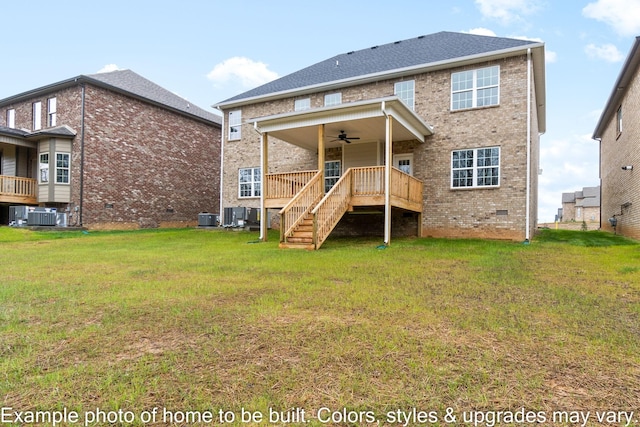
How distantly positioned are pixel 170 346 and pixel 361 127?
417 inches

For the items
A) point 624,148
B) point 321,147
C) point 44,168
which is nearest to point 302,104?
point 321,147

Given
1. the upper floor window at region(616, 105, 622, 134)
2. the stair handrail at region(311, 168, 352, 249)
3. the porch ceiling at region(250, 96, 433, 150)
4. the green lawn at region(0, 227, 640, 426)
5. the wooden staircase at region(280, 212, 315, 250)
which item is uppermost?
the upper floor window at region(616, 105, 622, 134)

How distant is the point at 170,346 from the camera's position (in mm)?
3230

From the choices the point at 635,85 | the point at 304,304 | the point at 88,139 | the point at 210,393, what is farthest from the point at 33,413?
the point at 88,139

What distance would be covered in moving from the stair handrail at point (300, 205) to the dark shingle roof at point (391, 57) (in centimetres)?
631

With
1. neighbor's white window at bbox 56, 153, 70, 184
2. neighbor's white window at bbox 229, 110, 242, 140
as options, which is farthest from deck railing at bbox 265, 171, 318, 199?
neighbor's white window at bbox 56, 153, 70, 184

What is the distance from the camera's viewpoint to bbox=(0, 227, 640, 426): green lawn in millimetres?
2320

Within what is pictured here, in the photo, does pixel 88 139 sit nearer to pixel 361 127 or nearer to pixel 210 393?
pixel 361 127

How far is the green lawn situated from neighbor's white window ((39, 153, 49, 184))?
48.1 ft

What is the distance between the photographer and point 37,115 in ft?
66.6

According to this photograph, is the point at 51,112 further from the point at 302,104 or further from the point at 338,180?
the point at 338,180

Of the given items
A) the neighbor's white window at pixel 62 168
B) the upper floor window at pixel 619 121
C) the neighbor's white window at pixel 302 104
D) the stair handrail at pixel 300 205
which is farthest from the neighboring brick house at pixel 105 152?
the upper floor window at pixel 619 121

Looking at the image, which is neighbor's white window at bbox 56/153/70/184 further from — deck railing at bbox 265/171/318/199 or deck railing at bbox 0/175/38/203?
deck railing at bbox 265/171/318/199

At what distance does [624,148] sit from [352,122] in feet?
40.2
